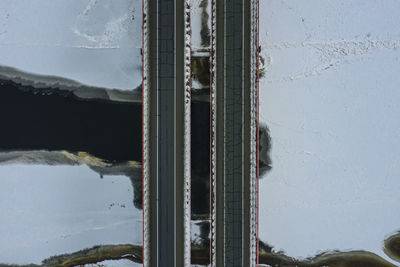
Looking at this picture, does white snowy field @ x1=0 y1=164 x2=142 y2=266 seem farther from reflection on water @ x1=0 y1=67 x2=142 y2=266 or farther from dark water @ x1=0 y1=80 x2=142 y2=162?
dark water @ x1=0 y1=80 x2=142 y2=162

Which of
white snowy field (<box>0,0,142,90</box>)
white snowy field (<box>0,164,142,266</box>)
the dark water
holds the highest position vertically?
white snowy field (<box>0,0,142,90</box>)

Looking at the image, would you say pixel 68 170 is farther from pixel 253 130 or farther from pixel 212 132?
pixel 253 130

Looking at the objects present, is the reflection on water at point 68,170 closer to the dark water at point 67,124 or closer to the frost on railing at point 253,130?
the dark water at point 67,124

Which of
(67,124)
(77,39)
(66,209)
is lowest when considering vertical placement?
(66,209)

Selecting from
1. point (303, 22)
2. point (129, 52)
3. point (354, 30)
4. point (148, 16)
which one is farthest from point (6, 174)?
point (354, 30)

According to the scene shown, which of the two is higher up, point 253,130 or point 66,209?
point 253,130

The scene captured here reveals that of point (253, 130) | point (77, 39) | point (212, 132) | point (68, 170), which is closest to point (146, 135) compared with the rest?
point (212, 132)

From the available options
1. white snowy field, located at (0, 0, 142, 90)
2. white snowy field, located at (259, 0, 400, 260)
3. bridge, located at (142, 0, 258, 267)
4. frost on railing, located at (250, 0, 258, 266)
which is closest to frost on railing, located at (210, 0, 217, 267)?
bridge, located at (142, 0, 258, 267)

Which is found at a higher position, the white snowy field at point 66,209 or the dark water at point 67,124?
the dark water at point 67,124

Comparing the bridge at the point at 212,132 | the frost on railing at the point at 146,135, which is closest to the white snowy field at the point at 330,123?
the bridge at the point at 212,132

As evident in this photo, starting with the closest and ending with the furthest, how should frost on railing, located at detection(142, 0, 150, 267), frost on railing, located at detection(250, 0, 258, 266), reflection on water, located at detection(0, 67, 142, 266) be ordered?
frost on railing, located at detection(142, 0, 150, 267), frost on railing, located at detection(250, 0, 258, 266), reflection on water, located at detection(0, 67, 142, 266)

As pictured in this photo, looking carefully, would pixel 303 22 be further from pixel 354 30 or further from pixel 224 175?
pixel 224 175

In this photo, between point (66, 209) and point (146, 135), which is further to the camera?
point (66, 209)
